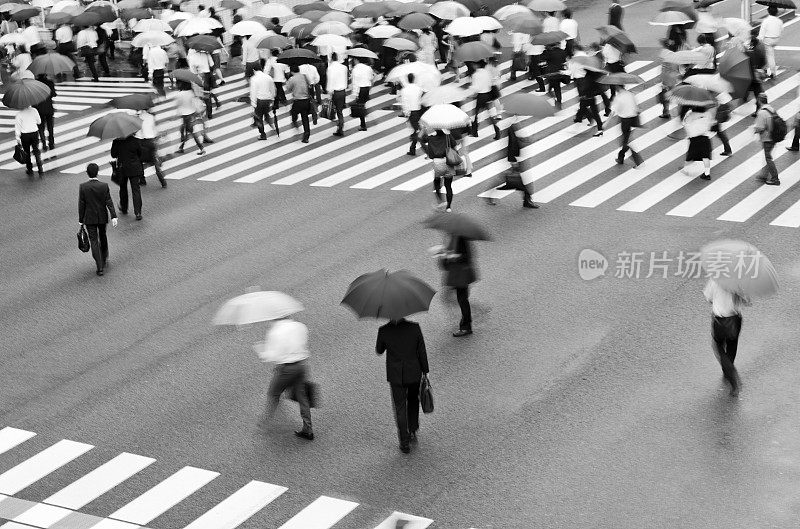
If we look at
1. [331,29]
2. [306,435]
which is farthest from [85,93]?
[306,435]

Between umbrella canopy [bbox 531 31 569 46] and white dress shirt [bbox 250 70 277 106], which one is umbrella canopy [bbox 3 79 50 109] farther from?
umbrella canopy [bbox 531 31 569 46]

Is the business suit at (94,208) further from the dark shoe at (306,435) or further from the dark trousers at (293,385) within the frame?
the dark shoe at (306,435)

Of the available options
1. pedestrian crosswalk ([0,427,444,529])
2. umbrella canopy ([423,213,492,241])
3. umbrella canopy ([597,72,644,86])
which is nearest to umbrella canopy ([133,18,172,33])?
umbrella canopy ([597,72,644,86])

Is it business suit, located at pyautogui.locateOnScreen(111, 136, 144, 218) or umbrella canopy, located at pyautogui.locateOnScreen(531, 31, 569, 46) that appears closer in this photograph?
business suit, located at pyautogui.locateOnScreen(111, 136, 144, 218)

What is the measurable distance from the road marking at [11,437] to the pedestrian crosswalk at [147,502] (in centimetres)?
25

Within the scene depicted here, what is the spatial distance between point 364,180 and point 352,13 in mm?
9101

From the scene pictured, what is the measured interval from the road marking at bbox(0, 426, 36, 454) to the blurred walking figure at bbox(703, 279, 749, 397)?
23.0ft

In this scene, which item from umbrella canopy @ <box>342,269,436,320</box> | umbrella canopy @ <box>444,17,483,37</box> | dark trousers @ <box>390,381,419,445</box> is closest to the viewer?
umbrella canopy @ <box>342,269,436,320</box>

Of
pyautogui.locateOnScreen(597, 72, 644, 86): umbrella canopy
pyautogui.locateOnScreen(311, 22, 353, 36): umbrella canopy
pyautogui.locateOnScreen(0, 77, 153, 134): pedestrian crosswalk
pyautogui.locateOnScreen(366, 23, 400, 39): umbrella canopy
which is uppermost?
pyautogui.locateOnScreen(311, 22, 353, 36): umbrella canopy

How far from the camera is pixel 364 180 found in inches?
829

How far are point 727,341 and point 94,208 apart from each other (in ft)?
29.8

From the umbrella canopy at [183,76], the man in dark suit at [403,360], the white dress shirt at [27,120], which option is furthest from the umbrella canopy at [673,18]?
the man in dark suit at [403,360]

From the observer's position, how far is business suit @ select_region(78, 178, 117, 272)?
53.2ft

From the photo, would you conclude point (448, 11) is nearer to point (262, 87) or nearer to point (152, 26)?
point (262, 87)
